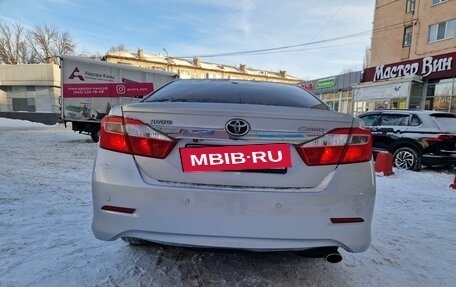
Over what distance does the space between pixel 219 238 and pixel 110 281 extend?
102 cm

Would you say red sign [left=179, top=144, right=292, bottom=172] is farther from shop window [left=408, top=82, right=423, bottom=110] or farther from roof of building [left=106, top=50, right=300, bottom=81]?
roof of building [left=106, top=50, right=300, bottom=81]

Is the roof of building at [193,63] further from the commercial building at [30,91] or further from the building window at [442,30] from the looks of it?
the building window at [442,30]

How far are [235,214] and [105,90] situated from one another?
492 inches

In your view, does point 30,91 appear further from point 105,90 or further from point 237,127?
point 237,127

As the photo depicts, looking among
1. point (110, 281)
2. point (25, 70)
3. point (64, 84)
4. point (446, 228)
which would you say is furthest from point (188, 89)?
point (25, 70)

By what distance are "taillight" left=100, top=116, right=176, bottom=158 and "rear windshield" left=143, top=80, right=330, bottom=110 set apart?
505 millimetres

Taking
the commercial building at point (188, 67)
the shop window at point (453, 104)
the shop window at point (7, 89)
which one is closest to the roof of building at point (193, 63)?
the commercial building at point (188, 67)

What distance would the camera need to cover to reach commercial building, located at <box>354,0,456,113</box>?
1814 cm

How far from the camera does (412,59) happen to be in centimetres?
2269

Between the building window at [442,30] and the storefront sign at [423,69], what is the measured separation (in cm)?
551

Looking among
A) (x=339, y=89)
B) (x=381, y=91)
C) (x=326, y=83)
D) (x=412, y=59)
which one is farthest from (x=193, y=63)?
(x=381, y=91)

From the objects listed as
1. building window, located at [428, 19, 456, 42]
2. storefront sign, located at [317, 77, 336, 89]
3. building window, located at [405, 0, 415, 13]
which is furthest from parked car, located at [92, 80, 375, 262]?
building window, located at [405, 0, 415, 13]

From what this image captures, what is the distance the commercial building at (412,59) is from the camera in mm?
18141

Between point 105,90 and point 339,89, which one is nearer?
point 105,90
